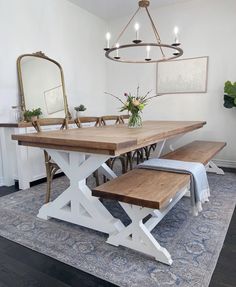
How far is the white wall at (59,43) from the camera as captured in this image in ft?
10.8

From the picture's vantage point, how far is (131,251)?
70.1 inches

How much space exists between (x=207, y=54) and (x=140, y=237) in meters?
3.47

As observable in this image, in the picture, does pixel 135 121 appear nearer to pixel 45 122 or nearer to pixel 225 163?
pixel 45 122

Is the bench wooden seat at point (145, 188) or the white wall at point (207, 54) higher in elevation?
the white wall at point (207, 54)

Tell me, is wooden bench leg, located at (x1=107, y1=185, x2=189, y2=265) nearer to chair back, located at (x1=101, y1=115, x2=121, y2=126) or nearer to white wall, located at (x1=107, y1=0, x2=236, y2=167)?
chair back, located at (x1=101, y1=115, x2=121, y2=126)

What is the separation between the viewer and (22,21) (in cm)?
345

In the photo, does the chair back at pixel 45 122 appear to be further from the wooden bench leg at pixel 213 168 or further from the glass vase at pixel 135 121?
the wooden bench leg at pixel 213 168

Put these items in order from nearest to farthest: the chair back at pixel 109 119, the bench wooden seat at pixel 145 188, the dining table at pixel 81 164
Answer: the bench wooden seat at pixel 145 188 < the dining table at pixel 81 164 < the chair back at pixel 109 119

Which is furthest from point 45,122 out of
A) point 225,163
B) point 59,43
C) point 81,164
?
point 225,163

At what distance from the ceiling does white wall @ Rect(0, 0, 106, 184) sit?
16 centimetres

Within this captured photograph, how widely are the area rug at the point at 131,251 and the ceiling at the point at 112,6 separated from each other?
3440 mm

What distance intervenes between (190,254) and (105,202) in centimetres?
118

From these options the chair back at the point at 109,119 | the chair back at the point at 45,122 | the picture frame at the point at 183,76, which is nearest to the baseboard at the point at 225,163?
the picture frame at the point at 183,76

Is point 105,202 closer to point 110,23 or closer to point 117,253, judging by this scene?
point 117,253
